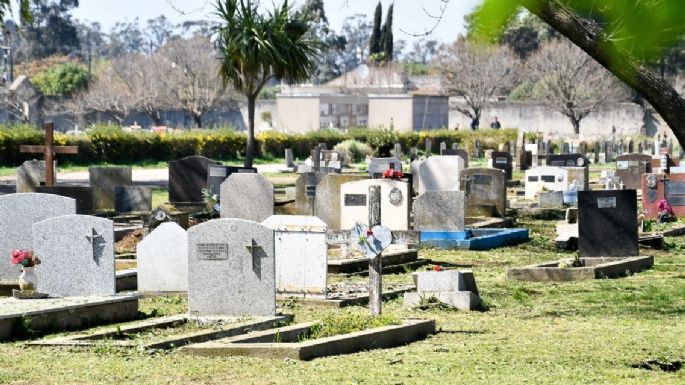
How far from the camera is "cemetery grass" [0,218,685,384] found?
9727 millimetres

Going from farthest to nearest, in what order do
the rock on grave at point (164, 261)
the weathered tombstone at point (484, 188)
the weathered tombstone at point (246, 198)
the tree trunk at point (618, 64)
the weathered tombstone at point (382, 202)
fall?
the weathered tombstone at point (484, 188) → the weathered tombstone at point (382, 202) → the weathered tombstone at point (246, 198) → the rock on grave at point (164, 261) → the tree trunk at point (618, 64)

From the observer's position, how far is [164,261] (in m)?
15.0

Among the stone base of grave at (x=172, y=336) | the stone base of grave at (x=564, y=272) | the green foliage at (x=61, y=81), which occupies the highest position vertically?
the green foliage at (x=61, y=81)

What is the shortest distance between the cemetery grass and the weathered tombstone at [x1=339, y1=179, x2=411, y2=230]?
5058 mm

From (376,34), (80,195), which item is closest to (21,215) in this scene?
(80,195)

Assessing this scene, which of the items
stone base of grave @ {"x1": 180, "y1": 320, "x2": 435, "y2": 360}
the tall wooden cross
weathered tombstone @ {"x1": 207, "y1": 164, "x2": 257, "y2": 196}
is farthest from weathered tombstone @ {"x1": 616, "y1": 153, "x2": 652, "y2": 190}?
stone base of grave @ {"x1": 180, "y1": 320, "x2": 435, "y2": 360}

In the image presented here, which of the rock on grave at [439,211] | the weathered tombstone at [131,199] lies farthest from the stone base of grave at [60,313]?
the weathered tombstone at [131,199]

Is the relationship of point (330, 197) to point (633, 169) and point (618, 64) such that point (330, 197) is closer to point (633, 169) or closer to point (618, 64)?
point (618, 64)

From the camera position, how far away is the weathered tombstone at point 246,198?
20.2 meters

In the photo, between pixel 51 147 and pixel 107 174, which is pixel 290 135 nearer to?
pixel 107 174

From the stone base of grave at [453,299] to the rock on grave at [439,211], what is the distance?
6.99m

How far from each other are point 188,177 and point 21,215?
13280 millimetres

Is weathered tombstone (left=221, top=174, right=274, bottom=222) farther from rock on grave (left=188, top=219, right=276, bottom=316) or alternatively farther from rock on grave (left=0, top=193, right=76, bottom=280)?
rock on grave (left=188, top=219, right=276, bottom=316)

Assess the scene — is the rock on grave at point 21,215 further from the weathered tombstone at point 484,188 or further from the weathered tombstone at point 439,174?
the weathered tombstone at point 439,174
